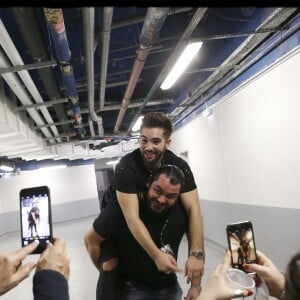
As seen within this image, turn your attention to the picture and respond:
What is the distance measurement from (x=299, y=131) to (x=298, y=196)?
63cm

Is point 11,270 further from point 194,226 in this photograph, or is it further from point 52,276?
point 194,226

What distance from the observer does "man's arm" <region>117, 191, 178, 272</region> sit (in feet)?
4.80

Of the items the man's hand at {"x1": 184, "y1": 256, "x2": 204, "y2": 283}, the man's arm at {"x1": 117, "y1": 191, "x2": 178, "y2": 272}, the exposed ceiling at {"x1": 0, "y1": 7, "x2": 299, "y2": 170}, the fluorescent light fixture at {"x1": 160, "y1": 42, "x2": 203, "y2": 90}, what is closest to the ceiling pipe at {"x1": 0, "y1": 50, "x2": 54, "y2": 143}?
the exposed ceiling at {"x1": 0, "y1": 7, "x2": 299, "y2": 170}

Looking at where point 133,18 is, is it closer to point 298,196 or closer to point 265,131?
point 265,131

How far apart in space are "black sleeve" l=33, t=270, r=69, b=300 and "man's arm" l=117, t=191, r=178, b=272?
2.13 ft

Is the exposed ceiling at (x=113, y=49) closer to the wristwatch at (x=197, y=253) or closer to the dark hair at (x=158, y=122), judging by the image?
the dark hair at (x=158, y=122)

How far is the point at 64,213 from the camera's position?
11.9 m

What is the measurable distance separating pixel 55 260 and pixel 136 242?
766 millimetres

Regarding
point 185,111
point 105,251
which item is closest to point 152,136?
point 105,251

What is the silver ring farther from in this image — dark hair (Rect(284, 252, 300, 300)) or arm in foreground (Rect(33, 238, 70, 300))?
arm in foreground (Rect(33, 238, 70, 300))

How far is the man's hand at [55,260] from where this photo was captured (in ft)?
2.97

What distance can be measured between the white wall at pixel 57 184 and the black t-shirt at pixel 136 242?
1010 centimetres

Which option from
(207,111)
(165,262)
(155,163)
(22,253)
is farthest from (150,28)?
(207,111)

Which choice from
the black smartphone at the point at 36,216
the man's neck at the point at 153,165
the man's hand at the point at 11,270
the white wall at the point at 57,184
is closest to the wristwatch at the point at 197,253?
the man's neck at the point at 153,165
